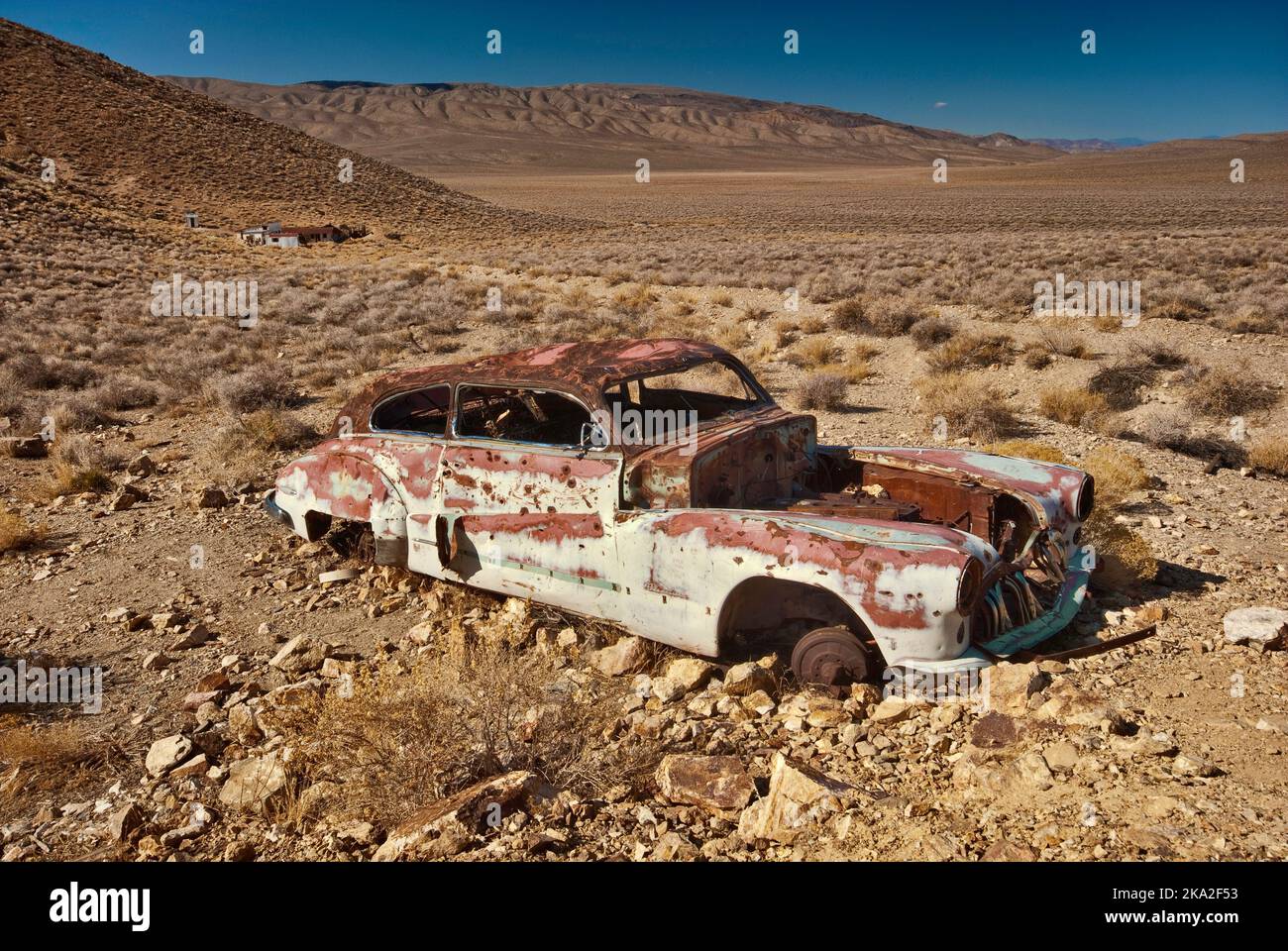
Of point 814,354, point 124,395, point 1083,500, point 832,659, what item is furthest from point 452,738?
point 814,354

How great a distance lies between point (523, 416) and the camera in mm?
5918

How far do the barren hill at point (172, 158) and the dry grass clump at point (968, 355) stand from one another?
119 feet

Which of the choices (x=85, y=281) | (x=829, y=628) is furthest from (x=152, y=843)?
(x=85, y=281)

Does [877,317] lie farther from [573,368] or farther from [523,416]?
[573,368]

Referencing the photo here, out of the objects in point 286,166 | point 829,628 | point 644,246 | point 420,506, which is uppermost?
point 286,166

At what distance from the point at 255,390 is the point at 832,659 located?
9.31m

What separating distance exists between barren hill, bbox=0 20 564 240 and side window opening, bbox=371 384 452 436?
39.4m

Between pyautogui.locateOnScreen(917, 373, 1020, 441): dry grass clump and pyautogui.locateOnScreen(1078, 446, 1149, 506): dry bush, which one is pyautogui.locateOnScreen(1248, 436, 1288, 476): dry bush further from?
pyautogui.locateOnScreen(917, 373, 1020, 441): dry grass clump

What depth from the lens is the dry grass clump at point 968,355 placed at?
37.1 ft

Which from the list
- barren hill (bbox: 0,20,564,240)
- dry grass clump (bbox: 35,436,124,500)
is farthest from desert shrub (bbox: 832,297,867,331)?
barren hill (bbox: 0,20,564,240)

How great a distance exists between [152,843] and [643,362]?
11.0ft

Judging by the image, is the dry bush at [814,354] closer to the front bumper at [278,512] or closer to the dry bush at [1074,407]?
the dry bush at [1074,407]
